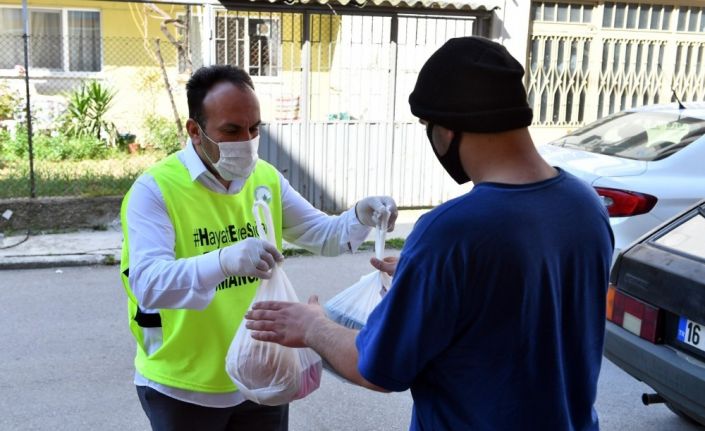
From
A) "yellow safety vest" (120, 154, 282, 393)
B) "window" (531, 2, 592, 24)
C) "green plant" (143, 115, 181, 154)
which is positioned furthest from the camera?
"green plant" (143, 115, 181, 154)

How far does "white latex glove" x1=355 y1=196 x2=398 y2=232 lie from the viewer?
97.0 inches

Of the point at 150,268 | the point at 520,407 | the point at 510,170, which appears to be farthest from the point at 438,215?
the point at 150,268

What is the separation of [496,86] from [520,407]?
0.66m

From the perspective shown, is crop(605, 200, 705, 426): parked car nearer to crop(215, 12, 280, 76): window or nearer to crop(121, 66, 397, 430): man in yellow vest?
crop(121, 66, 397, 430): man in yellow vest

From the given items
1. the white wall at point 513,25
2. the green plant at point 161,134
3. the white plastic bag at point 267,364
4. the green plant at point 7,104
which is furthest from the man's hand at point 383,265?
the green plant at point 7,104

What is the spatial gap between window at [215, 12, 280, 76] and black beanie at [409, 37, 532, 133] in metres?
7.81

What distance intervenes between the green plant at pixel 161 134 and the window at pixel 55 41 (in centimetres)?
156

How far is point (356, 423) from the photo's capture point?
427 cm

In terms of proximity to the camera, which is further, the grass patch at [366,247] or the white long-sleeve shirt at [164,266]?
the grass patch at [366,247]

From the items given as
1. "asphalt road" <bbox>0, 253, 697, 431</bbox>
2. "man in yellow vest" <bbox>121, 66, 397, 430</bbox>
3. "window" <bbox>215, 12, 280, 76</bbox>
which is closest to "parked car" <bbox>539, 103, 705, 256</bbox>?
"asphalt road" <bbox>0, 253, 697, 431</bbox>

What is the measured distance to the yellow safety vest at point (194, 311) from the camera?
2260mm

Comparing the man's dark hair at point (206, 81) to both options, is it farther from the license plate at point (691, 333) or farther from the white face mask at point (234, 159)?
→ the license plate at point (691, 333)

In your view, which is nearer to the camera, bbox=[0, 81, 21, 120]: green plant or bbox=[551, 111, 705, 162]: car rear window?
Result: bbox=[551, 111, 705, 162]: car rear window

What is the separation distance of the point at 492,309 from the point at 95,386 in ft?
12.4
